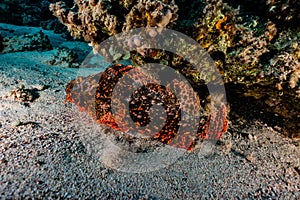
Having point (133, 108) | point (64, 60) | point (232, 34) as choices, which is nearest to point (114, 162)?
point (133, 108)

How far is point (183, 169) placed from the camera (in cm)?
264

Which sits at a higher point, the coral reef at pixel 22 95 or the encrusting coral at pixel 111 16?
the encrusting coral at pixel 111 16

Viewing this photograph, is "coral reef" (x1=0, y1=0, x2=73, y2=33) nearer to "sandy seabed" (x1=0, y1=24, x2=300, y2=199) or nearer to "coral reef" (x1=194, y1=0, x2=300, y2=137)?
"sandy seabed" (x1=0, y1=24, x2=300, y2=199)

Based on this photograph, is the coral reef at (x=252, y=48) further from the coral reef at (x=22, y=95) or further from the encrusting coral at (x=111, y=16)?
the coral reef at (x=22, y=95)

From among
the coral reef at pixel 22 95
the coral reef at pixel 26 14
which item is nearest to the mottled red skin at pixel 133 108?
the coral reef at pixel 22 95

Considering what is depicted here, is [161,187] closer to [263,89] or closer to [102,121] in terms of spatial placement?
[102,121]

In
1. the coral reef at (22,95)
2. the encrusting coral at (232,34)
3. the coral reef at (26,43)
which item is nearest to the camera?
the encrusting coral at (232,34)

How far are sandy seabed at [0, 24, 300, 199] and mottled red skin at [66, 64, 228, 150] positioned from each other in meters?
0.20

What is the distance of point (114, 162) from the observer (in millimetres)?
2480

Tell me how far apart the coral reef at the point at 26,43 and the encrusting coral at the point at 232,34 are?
169 inches

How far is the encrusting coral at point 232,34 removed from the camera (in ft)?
7.25

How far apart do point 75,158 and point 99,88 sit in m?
0.95

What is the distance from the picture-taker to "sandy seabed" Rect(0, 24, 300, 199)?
6.69ft

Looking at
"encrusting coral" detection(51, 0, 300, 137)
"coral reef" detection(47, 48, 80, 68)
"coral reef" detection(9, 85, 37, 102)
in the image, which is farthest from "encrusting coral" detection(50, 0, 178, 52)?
"coral reef" detection(47, 48, 80, 68)
